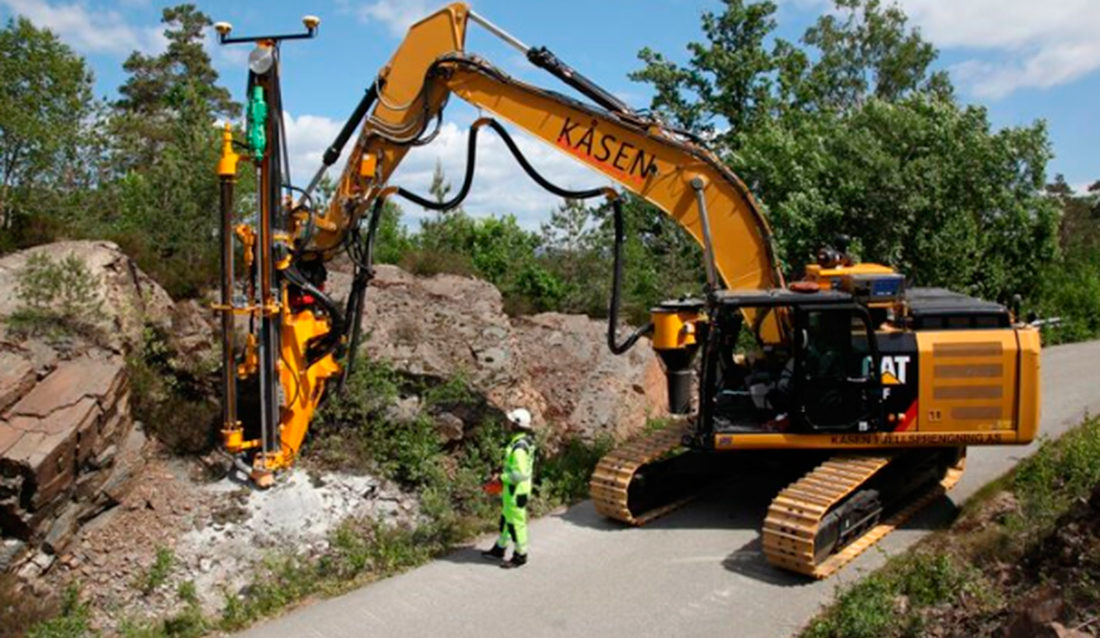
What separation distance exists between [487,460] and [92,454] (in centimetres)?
425

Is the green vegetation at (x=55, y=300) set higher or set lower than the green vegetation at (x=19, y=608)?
higher

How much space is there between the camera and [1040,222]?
64.8ft

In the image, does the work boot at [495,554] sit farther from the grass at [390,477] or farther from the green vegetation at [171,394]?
the green vegetation at [171,394]

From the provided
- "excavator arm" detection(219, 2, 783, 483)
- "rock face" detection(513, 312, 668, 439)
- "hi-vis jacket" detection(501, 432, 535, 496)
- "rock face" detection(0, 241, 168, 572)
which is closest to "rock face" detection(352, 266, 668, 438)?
"rock face" detection(513, 312, 668, 439)

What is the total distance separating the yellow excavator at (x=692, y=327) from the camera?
328 inches

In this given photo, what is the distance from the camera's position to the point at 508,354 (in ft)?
41.0

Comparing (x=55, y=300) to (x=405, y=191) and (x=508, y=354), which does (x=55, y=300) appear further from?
(x=508, y=354)

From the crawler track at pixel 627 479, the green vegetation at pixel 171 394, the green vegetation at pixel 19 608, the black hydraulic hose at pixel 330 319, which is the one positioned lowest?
the green vegetation at pixel 19 608

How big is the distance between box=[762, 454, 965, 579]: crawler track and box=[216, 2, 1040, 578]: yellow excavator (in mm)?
26

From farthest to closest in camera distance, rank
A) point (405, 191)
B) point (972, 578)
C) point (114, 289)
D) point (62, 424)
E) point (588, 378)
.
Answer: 1. point (588, 378)
2. point (114, 289)
3. point (405, 191)
4. point (62, 424)
5. point (972, 578)

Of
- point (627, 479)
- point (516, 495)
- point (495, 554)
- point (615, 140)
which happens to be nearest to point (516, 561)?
point (495, 554)

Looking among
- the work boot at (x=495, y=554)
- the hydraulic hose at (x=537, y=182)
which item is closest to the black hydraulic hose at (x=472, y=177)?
the hydraulic hose at (x=537, y=182)

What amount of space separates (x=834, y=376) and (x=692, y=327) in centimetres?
135

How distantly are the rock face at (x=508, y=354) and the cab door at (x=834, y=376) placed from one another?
13.7 ft
